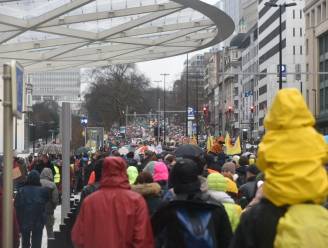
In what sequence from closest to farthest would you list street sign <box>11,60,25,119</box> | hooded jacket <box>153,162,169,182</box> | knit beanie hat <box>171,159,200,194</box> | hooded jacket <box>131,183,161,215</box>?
street sign <box>11,60,25,119</box> → knit beanie hat <box>171,159,200,194</box> → hooded jacket <box>131,183,161,215</box> → hooded jacket <box>153,162,169,182</box>

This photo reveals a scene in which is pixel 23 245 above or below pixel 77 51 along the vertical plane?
below

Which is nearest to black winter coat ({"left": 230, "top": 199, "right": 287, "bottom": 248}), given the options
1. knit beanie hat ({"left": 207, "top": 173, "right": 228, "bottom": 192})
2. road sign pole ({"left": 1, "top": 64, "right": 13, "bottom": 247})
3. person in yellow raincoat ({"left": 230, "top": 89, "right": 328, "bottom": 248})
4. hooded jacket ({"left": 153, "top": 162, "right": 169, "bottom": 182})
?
person in yellow raincoat ({"left": 230, "top": 89, "right": 328, "bottom": 248})

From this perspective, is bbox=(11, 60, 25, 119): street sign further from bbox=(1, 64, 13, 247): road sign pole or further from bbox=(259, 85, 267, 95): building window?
bbox=(259, 85, 267, 95): building window

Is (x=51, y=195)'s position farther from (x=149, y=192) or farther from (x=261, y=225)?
(x=261, y=225)

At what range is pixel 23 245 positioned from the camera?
10.8 meters

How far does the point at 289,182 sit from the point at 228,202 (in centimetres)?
278

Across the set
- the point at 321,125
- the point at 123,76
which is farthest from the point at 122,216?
the point at 123,76

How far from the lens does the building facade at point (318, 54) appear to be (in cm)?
7831

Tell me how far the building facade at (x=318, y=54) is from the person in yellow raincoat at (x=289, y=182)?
72271 millimetres

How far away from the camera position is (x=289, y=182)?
3.73 m

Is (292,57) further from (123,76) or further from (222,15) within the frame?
(222,15)

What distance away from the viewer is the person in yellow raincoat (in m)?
3.71

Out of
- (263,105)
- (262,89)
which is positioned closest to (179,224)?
(263,105)

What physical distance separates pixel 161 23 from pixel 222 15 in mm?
4250
